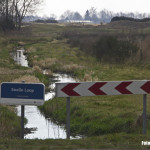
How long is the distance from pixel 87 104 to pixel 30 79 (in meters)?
5.00

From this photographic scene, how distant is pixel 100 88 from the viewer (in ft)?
26.5

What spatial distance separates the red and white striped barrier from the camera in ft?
26.0

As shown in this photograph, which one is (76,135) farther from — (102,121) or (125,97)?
(125,97)

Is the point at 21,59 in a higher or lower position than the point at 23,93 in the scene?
lower

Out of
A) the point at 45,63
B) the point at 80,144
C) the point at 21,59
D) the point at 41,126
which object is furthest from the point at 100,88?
the point at 21,59

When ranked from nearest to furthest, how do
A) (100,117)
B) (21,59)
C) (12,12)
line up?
(100,117) → (21,59) → (12,12)

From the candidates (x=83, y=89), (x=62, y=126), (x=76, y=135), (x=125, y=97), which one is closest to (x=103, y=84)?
(x=83, y=89)

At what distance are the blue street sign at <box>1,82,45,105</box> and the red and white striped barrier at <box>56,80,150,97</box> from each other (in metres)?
0.44

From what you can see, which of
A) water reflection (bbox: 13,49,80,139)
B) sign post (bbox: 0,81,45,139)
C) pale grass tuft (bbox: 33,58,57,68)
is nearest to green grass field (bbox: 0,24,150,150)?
water reflection (bbox: 13,49,80,139)

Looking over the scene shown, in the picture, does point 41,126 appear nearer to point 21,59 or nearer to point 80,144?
point 80,144

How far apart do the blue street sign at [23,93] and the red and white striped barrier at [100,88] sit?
0.44m

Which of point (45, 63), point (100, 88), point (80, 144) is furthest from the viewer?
point (45, 63)

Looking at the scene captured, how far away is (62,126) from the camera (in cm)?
1177

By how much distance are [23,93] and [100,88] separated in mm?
1592
